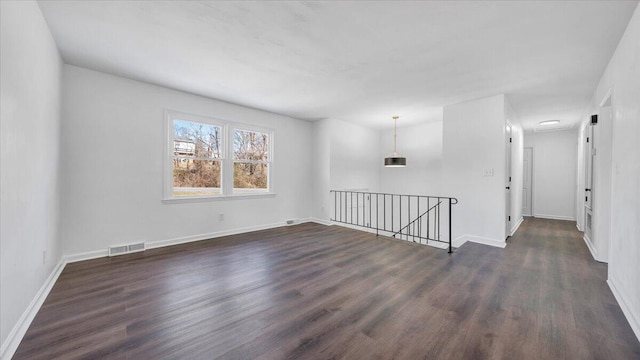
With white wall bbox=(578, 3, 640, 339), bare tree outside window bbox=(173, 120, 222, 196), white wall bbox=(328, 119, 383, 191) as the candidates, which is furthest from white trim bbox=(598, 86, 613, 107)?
bare tree outside window bbox=(173, 120, 222, 196)

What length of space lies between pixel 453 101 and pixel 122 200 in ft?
18.2

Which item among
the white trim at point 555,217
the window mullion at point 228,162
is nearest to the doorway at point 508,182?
the white trim at point 555,217

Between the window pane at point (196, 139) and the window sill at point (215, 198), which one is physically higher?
the window pane at point (196, 139)

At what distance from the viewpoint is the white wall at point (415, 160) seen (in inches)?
248

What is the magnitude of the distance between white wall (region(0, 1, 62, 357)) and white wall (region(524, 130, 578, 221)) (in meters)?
9.78

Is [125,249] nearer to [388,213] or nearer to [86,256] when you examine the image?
[86,256]

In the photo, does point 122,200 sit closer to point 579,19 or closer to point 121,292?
point 121,292

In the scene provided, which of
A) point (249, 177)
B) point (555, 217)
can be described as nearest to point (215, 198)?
point (249, 177)

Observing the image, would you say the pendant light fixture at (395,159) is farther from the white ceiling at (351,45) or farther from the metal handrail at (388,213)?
the white ceiling at (351,45)

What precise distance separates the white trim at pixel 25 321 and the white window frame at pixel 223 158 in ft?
5.50

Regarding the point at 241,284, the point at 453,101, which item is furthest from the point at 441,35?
the point at 241,284

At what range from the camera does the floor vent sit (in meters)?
3.49

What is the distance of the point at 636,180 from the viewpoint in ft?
6.42

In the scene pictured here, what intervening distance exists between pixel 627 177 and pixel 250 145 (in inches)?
200
